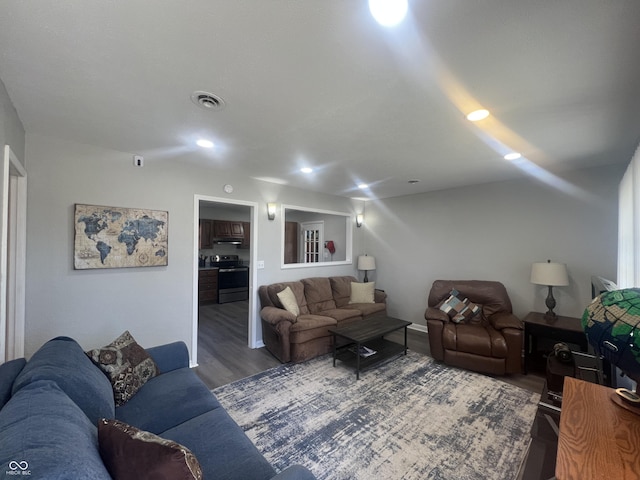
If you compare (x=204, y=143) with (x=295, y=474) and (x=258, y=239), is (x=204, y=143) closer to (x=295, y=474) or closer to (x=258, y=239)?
(x=258, y=239)

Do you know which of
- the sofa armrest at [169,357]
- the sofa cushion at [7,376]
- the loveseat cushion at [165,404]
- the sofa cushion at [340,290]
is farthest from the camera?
the sofa cushion at [340,290]

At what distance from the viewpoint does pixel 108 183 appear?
274cm

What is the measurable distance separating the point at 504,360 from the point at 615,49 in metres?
2.96

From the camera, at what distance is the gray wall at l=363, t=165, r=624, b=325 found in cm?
324

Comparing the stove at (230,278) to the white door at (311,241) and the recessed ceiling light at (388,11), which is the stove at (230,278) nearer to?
the white door at (311,241)

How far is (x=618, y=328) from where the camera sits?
0.91 metres

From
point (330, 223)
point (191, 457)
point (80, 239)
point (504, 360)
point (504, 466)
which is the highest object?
point (330, 223)

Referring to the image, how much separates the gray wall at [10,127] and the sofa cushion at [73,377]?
4.27 feet

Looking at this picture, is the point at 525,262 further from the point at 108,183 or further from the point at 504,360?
the point at 108,183

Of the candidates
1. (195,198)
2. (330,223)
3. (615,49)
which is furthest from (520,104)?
(330,223)

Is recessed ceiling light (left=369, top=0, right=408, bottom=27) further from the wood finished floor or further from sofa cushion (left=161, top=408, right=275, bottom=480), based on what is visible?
the wood finished floor

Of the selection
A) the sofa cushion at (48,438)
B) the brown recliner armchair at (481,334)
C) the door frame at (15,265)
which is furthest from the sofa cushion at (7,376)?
the brown recliner armchair at (481,334)

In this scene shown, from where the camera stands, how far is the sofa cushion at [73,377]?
1.26 m

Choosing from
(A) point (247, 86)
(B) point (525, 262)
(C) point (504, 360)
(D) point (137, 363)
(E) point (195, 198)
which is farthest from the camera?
(B) point (525, 262)
